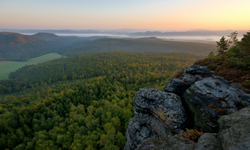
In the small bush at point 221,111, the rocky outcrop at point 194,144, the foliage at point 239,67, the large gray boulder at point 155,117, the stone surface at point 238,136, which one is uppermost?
the foliage at point 239,67

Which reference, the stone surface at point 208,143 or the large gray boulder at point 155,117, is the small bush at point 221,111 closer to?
the stone surface at point 208,143

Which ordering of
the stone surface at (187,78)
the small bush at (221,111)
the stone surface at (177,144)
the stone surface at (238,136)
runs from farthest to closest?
the stone surface at (187,78) < the small bush at (221,111) < the stone surface at (177,144) < the stone surface at (238,136)

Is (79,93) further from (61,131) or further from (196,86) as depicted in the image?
(196,86)

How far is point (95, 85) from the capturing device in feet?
332

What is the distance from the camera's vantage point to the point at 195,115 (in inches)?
777

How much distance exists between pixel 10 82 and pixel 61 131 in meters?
212

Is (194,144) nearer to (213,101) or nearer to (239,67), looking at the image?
(213,101)

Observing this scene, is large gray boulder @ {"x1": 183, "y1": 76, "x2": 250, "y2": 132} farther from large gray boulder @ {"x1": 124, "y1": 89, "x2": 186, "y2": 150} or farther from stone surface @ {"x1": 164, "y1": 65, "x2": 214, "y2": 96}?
stone surface @ {"x1": 164, "y1": 65, "x2": 214, "y2": 96}

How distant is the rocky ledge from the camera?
1016 centimetres

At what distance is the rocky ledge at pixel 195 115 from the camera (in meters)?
10.2

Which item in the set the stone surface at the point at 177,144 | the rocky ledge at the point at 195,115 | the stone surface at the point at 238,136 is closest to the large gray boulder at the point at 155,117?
the rocky ledge at the point at 195,115

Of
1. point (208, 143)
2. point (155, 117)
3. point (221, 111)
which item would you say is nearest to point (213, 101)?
point (221, 111)

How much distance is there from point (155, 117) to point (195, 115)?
7874mm

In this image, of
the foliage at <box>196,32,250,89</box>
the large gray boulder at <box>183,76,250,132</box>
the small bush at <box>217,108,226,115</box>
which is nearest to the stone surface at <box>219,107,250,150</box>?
the small bush at <box>217,108,226,115</box>
